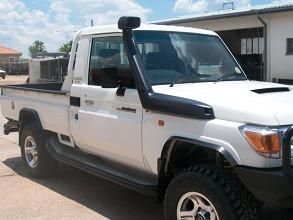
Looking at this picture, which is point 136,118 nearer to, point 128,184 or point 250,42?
point 128,184

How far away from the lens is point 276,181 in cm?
370

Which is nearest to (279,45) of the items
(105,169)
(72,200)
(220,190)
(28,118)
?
(28,118)

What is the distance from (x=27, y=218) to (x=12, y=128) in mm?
2816

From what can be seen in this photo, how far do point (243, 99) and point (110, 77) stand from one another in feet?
4.95

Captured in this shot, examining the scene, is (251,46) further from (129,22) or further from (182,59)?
(129,22)

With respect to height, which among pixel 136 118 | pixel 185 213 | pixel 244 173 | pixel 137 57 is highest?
pixel 137 57

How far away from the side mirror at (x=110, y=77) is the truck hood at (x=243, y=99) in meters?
0.50

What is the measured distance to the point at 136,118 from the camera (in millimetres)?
4914

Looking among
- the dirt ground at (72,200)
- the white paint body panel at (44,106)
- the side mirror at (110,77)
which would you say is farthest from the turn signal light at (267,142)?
the white paint body panel at (44,106)

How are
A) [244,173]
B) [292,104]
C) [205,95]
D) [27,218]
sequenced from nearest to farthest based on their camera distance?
[244,173] < [292,104] < [205,95] < [27,218]

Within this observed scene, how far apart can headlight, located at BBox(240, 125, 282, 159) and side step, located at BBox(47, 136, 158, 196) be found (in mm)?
1288

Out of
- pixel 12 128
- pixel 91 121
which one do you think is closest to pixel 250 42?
pixel 12 128

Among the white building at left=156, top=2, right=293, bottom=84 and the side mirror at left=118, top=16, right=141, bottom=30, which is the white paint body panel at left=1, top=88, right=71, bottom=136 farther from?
the white building at left=156, top=2, right=293, bottom=84

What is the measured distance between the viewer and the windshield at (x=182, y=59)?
5074 mm
